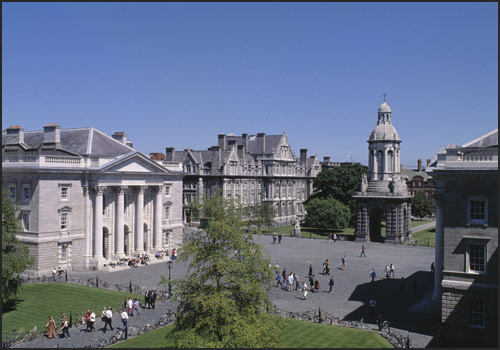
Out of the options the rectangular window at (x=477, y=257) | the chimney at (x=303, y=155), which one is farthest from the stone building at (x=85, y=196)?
the chimney at (x=303, y=155)

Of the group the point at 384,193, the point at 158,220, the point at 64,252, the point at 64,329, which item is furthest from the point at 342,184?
the point at 64,329

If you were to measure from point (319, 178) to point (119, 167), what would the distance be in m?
44.3

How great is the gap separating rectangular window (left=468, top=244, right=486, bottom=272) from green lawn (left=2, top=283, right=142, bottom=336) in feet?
70.2

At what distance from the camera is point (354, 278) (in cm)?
4391

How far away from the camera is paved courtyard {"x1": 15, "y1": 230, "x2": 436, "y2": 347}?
32094mm

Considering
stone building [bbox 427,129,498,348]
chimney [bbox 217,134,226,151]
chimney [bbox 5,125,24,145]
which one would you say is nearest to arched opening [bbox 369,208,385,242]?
chimney [bbox 217,134,226,151]

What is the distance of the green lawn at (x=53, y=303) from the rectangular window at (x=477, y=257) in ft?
70.2

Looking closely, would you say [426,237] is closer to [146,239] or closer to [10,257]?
[146,239]

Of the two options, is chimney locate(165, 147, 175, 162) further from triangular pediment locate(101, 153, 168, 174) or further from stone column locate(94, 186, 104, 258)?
stone column locate(94, 186, 104, 258)

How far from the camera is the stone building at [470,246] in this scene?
2650 centimetres

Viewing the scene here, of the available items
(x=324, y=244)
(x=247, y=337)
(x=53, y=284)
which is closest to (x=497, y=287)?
(x=247, y=337)

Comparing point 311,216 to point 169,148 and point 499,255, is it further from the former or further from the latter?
point 499,255

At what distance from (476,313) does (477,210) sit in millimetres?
5398

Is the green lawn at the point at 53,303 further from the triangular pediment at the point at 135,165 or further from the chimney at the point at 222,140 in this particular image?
the chimney at the point at 222,140
